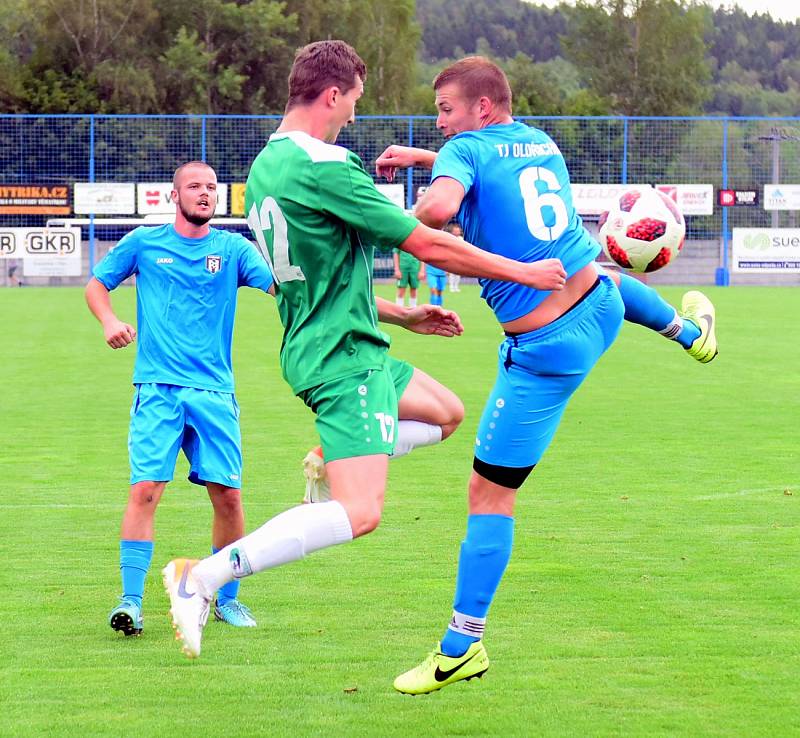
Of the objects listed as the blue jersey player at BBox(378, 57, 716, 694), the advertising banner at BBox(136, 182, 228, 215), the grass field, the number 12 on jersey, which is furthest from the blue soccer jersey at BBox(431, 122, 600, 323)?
the advertising banner at BBox(136, 182, 228, 215)

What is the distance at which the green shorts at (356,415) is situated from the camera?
4.25 meters

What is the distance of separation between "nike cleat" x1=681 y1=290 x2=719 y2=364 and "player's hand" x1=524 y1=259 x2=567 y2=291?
77.4 inches

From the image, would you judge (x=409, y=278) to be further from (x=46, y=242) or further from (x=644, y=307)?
(x=644, y=307)

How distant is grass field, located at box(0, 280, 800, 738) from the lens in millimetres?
4383

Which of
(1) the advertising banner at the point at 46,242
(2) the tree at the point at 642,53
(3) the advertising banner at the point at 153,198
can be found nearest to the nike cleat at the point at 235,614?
(1) the advertising banner at the point at 46,242

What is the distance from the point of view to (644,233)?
6664 mm

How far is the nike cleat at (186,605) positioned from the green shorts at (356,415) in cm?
57

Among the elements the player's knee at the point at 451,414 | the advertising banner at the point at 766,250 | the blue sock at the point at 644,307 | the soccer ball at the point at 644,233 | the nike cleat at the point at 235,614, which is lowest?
the advertising banner at the point at 766,250

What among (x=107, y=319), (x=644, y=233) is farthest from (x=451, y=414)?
(x=644, y=233)

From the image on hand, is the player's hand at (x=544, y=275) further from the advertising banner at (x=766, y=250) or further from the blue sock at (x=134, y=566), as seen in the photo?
the advertising banner at (x=766, y=250)

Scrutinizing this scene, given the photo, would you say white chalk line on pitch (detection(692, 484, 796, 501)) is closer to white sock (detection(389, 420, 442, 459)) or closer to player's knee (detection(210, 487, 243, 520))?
player's knee (detection(210, 487, 243, 520))

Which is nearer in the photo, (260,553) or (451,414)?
(260,553)

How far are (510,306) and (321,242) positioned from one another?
816mm

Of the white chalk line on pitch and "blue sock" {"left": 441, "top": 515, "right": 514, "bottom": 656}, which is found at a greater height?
"blue sock" {"left": 441, "top": 515, "right": 514, "bottom": 656}
